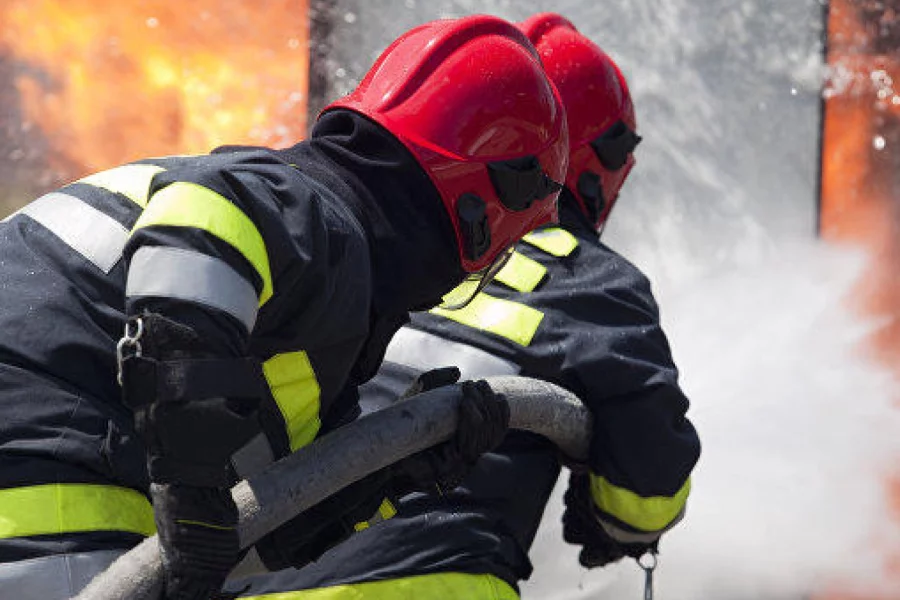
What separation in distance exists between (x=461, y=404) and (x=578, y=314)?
0.62 m

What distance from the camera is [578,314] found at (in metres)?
3.20

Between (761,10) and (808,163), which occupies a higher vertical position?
(761,10)

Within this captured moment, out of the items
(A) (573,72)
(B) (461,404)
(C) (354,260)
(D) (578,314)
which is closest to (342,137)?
(C) (354,260)

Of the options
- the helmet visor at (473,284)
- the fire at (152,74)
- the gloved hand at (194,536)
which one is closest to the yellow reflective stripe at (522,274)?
the helmet visor at (473,284)

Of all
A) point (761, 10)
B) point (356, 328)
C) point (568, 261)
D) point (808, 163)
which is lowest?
point (356, 328)

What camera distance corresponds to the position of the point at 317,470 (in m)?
2.28

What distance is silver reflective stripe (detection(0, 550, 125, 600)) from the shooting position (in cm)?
205

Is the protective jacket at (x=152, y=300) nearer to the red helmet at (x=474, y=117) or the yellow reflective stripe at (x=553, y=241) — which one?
the red helmet at (x=474, y=117)

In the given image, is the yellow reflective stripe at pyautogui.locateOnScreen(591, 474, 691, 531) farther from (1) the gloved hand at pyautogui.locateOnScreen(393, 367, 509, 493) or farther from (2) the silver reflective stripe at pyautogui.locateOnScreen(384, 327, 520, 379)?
(1) the gloved hand at pyautogui.locateOnScreen(393, 367, 509, 493)

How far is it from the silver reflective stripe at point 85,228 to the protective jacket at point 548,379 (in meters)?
1.04

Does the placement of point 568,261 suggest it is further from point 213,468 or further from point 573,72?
point 213,468

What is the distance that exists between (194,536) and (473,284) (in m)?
1.16

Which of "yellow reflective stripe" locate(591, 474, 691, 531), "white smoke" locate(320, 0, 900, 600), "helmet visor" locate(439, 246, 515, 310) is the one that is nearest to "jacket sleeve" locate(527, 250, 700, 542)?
"yellow reflective stripe" locate(591, 474, 691, 531)

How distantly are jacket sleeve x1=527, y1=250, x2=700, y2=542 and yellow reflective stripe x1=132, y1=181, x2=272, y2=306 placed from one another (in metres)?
1.22
